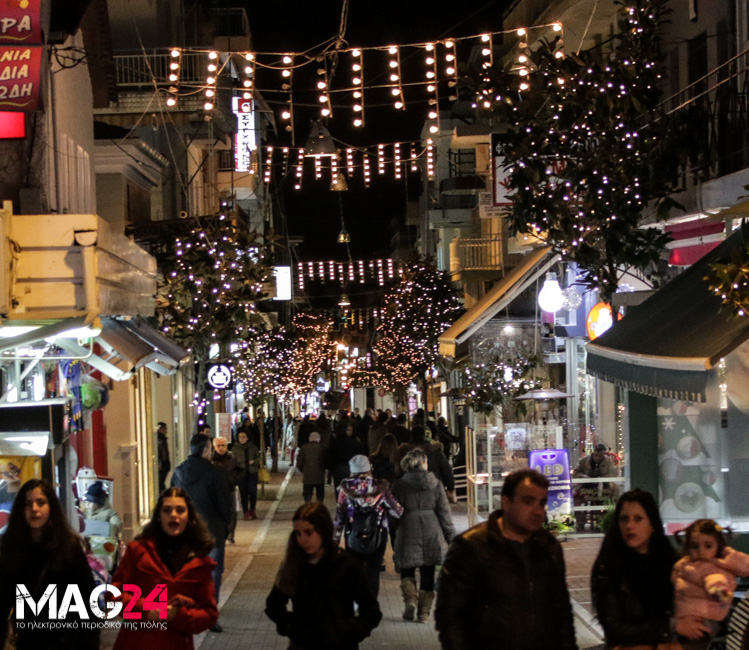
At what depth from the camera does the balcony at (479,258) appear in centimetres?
3500

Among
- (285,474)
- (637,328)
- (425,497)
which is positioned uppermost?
(637,328)

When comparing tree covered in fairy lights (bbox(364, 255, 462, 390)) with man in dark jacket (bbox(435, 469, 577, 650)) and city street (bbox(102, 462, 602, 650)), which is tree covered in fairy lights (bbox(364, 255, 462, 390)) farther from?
man in dark jacket (bbox(435, 469, 577, 650))

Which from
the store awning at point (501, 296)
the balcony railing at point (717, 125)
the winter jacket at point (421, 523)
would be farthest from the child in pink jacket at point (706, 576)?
the store awning at point (501, 296)

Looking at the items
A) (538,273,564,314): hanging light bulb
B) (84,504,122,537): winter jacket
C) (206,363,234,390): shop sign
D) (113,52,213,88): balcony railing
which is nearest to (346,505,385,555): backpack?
(84,504,122,537): winter jacket

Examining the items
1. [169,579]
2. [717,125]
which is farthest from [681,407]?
[169,579]

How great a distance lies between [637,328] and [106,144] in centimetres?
1253

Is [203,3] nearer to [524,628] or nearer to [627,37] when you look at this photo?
[627,37]

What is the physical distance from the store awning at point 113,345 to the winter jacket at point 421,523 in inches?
136

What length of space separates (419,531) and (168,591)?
5911 millimetres

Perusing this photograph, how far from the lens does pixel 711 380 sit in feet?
32.0

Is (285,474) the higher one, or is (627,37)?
(627,37)

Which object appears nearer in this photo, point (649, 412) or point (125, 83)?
point (649, 412)

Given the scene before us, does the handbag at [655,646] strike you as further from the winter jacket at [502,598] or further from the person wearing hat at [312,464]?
the person wearing hat at [312,464]

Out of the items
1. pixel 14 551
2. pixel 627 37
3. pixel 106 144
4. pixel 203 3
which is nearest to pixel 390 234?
pixel 203 3
